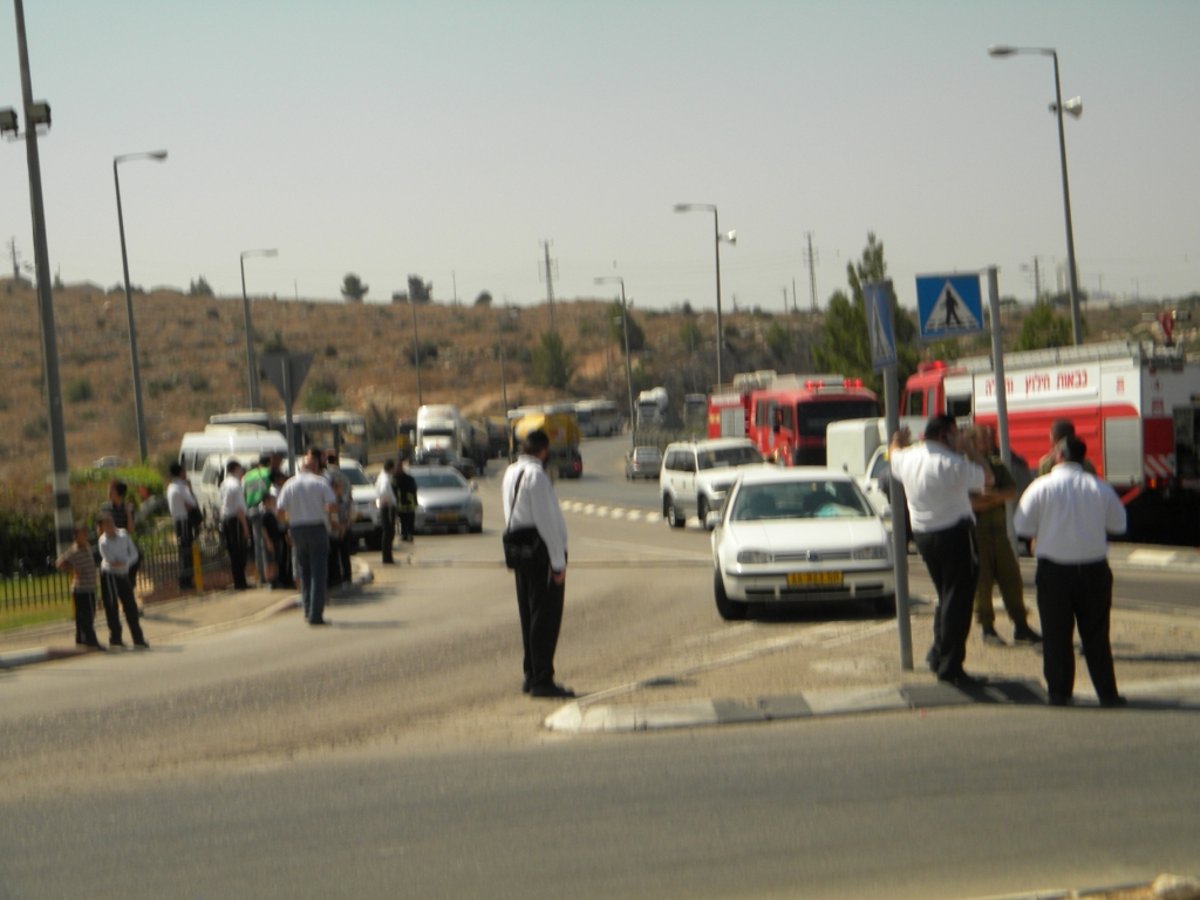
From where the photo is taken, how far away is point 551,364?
119 m

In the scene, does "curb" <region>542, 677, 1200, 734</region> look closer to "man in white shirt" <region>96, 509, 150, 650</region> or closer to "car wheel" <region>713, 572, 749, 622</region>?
"car wheel" <region>713, 572, 749, 622</region>

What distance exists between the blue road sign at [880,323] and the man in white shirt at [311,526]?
7.64 meters

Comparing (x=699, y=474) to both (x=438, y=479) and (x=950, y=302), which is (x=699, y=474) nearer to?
(x=438, y=479)

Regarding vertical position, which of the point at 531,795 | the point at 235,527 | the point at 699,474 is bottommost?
the point at 531,795

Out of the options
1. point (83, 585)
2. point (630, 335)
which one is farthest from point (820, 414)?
point (630, 335)

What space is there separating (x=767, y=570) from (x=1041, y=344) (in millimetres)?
40165

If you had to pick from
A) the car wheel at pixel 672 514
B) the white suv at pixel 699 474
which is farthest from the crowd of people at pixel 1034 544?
the car wheel at pixel 672 514

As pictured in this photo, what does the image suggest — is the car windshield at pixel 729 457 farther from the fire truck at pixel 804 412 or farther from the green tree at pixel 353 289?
the green tree at pixel 353 289

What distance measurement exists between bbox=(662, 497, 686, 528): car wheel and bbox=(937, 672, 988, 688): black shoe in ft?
77.8

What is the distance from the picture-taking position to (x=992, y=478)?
12.6 m

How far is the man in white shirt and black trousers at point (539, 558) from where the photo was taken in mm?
11211

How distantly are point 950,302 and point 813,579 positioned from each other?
3.69m

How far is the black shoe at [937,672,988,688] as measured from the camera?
10.7m

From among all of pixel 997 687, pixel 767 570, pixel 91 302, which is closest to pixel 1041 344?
pixel 767 570
